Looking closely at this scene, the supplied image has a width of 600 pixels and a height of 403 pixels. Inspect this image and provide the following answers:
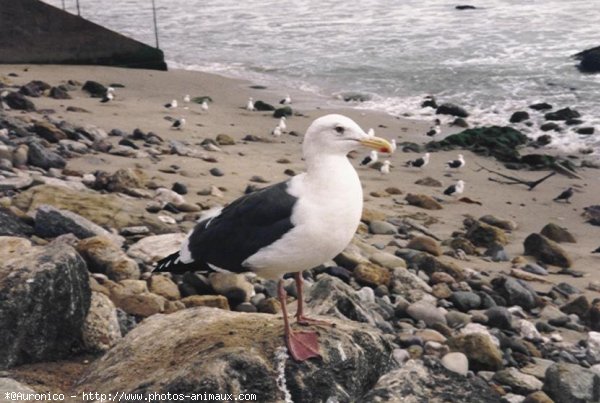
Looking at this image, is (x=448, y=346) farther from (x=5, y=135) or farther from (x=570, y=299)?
(x=5, y=135)

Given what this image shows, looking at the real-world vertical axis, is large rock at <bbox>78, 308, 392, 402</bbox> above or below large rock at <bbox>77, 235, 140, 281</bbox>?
above

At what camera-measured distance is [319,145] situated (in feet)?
13.6

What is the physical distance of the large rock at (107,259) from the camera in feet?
18.4

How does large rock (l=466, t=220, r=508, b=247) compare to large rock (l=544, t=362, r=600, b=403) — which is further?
large rock (l=466, t=220, r=508, b=247)

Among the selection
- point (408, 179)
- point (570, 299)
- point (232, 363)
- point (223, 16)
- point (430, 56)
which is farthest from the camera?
point (223, 16)

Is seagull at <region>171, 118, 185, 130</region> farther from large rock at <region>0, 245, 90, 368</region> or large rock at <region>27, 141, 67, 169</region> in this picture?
large rock at <region>0, 245, 90, 368</region>

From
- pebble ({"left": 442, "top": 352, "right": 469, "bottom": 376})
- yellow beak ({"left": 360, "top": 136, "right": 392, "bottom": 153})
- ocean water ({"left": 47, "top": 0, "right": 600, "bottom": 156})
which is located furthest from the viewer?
ocean water ({"left": 47, "top": 0, "right": 600, "bottom": 156})

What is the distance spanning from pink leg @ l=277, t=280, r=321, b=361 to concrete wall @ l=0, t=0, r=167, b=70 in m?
13.2

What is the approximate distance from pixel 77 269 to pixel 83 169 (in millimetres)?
4296

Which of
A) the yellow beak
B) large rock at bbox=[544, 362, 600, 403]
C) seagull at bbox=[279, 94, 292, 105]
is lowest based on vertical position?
seagull at bbox=[279, 94, 292, 105]

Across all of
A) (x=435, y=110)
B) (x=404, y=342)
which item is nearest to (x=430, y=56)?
(x=435, y=110)

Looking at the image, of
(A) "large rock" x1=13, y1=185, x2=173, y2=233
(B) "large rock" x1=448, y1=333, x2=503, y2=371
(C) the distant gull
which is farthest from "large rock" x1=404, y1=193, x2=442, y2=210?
(C) the distant gull

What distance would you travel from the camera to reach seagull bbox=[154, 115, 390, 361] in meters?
3.96

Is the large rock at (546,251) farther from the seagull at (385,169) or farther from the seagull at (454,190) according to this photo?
the seagull at (385,169)
